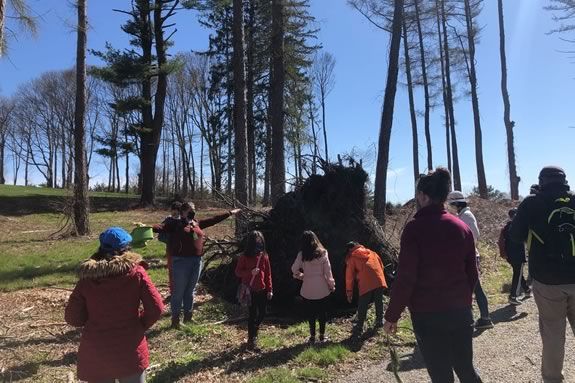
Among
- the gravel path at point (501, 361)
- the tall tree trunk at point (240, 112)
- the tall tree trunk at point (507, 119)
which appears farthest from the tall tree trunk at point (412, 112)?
the gravel path at point (501, 361)

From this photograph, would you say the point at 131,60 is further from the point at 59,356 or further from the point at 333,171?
the point at 59,356

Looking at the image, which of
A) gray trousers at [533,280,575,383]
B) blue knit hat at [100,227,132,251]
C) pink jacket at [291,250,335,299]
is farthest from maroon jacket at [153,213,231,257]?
gray trousers at [533,280,575,383]

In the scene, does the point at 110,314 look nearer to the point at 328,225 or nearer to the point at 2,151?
the point at 328,225

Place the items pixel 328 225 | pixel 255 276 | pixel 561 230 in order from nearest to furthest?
pixel 561 230 → pixel 255 276 → pixel 328 225

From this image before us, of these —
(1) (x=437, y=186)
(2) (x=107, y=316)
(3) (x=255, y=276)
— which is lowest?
(3) (x=255, y=276)

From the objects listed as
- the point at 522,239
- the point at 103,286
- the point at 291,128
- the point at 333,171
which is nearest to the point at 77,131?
the point at 291,128

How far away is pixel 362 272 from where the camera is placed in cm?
754

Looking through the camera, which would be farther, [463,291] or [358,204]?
[358,204]

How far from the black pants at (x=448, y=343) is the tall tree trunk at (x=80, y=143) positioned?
49.6 ft

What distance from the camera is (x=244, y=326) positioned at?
834 centimetres

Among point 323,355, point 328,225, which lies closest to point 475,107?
point 328,225

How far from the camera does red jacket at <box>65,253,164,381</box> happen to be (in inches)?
148

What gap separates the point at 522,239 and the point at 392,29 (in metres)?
12.9

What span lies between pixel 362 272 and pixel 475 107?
23.3 m
